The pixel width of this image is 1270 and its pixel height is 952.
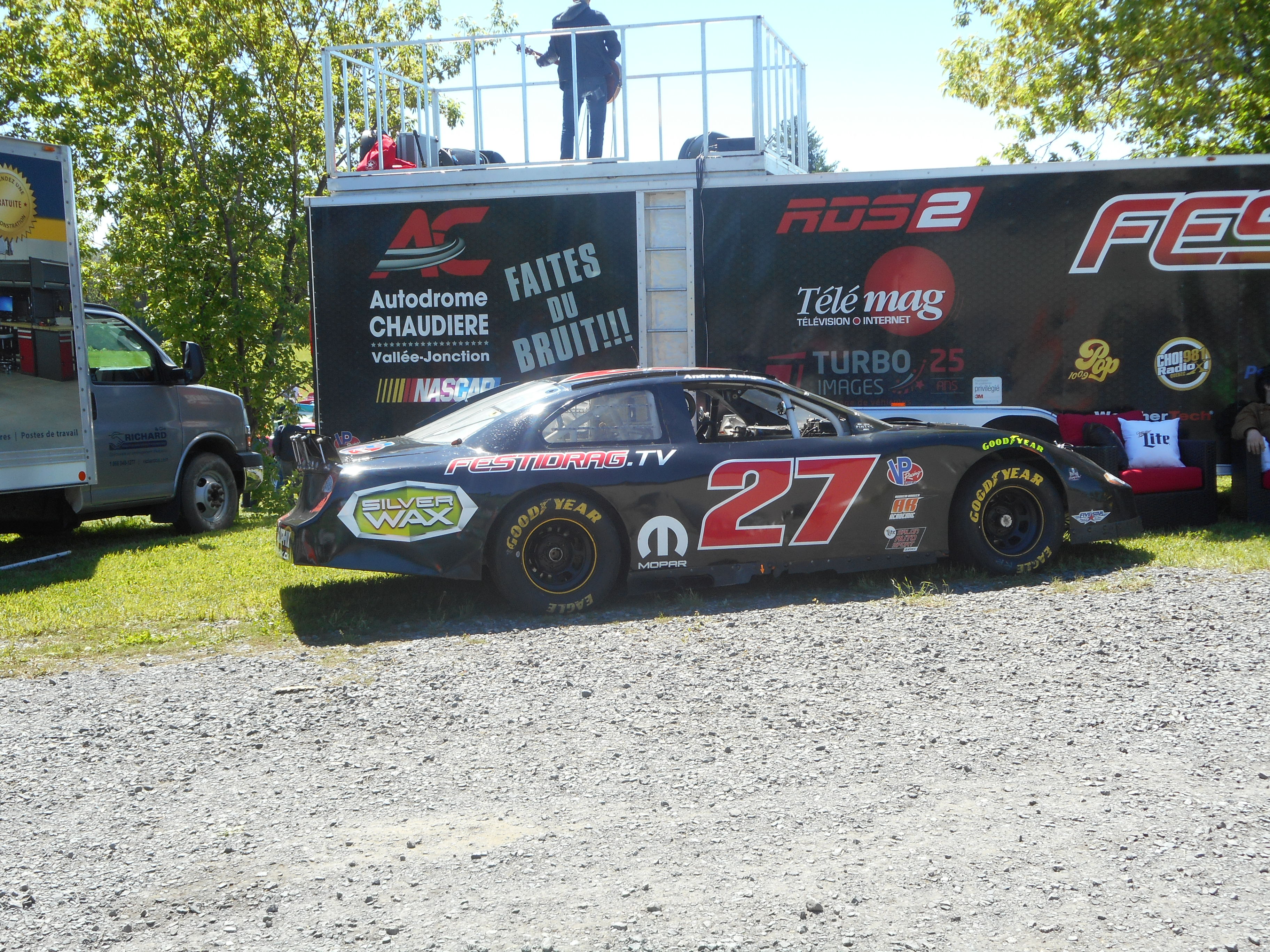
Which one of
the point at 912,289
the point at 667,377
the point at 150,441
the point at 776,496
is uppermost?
the point at 912,289

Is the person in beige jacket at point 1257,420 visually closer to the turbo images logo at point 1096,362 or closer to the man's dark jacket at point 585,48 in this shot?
the turbo images logo at point 1096,362

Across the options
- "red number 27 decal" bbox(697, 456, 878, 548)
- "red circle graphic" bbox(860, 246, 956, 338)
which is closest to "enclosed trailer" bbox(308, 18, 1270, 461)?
"red circle graphic" bbox(860, 246, 956, 338)

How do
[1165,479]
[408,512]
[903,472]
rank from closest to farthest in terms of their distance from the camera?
[408,512]
[903,472]
[1165,479]

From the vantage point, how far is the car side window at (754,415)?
23.3 feet

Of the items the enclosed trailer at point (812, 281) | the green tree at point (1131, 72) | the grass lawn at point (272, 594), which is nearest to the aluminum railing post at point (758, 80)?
the enclosed trailer at point (812, 281)

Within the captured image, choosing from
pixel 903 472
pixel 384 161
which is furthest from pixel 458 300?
pixel 903 472

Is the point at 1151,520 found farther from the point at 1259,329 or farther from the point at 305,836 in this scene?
the point at 305,836

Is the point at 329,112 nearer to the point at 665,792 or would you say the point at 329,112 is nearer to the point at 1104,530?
the point at 1104,530

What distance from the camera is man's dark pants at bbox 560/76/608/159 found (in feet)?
33.3

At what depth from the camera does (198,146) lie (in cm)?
2119

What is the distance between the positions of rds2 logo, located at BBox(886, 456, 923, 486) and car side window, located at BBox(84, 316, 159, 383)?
686 cm

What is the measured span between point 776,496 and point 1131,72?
45.0ft

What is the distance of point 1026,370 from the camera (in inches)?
343

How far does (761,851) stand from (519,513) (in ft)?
11.2
